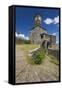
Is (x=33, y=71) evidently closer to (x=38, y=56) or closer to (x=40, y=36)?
(x=38, y=56)

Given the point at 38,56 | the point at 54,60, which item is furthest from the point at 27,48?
the point at 54,60

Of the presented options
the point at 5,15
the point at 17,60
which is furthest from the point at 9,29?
the point at 17,60

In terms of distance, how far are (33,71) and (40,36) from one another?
220mm

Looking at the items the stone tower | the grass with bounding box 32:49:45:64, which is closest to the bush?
the grass with bounding box 32:49:45:64

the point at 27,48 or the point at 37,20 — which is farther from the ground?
the point at 37,20

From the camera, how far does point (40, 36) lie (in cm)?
163

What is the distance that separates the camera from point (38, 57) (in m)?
1.63

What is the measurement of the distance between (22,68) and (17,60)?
58 mm

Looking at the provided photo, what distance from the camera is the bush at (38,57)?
1620 mm

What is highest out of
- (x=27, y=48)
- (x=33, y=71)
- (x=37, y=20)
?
(x=37, y=20)

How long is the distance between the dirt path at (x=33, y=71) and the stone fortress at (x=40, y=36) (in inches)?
3.6

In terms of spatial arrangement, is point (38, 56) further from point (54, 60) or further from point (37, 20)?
point (37, 20)

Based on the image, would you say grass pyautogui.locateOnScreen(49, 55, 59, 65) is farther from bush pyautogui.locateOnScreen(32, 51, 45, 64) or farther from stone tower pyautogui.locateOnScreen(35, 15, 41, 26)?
stone tower pyautogui.locateOnScreen(35, 15, 41, 26)
